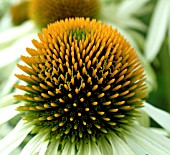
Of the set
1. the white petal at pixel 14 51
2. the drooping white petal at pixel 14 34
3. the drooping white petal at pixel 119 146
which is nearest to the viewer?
the drooping white petal at pixel 119 146

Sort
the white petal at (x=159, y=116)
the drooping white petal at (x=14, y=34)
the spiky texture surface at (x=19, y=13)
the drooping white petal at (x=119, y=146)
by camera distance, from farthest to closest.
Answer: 1. the spiky texture surface at (x=19, y=13)
2. the drooping white petal at (x=14, y=34)
3. the white petal at (x=159, y=116)
4. the drooping white petal at (x=119, y=146)

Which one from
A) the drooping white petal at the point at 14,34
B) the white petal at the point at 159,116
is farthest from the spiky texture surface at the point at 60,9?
the white petal at the point at 159,116

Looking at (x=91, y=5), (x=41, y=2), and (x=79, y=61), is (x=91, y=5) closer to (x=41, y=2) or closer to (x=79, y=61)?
(x=41, y=2)

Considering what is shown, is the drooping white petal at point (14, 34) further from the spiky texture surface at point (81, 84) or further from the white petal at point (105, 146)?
the white petal at point (105, 146)

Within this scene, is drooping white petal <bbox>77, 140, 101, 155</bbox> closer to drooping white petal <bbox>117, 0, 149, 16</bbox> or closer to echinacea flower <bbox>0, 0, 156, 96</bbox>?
echinacea flower <bbox>0, 0, 156, 96</bbox>

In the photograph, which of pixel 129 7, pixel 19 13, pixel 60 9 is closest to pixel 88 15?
pixel 60 9

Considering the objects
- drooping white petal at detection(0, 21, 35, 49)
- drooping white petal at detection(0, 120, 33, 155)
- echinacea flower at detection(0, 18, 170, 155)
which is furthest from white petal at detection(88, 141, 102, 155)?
drooping white petal at detection(0, 21, 35, 49)

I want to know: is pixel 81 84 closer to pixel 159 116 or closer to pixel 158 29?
pixel 159 116
